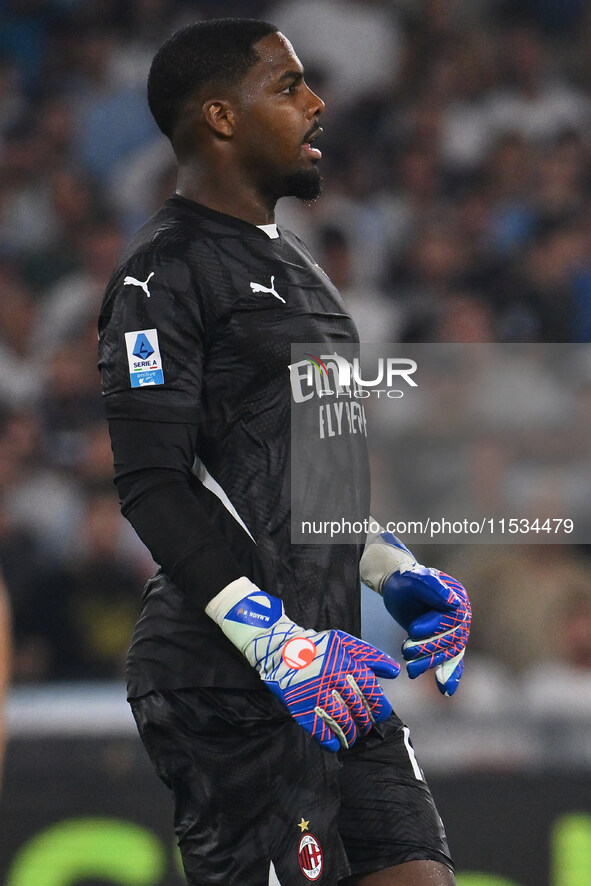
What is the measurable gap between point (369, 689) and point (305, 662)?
0.14 m

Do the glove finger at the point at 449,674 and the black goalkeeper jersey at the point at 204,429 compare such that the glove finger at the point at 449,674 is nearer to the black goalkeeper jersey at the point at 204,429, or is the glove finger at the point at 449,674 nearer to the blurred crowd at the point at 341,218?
the black goalkeeper jersey at the point at 204,429

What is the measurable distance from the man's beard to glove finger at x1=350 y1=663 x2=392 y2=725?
0.81 meters

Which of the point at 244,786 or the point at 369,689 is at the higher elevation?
the point at 369,689

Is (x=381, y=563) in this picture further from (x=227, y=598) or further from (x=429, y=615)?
(x=227, y=598)

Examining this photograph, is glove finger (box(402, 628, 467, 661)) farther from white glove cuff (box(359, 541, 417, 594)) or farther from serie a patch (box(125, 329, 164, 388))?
serie a patch (box(125, 329, 164, 388))

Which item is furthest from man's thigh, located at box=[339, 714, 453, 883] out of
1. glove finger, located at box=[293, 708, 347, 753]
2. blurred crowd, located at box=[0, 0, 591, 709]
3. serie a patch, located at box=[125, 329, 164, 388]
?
blurred crowd, located at box=[0, 0, 591, 709]

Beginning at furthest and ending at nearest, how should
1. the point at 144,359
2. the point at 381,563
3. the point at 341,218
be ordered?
the point at 341,218, the point at 381,563, the point at 144,359

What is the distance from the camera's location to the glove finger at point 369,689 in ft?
6.02

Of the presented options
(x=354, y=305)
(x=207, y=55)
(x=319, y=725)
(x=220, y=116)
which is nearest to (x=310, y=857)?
(x=319, y=725)

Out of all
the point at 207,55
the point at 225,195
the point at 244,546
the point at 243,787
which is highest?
the point at 207,55

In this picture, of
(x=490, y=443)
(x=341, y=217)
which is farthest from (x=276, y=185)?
(x=341, y=217)

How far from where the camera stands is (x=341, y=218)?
575 centimetres

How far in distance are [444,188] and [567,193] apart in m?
0.56

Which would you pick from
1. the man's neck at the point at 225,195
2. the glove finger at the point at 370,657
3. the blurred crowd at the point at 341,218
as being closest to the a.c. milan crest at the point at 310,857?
the glove finger at the point at 370,657
